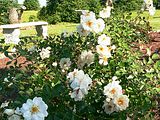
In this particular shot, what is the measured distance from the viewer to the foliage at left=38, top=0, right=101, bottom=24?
20.3 m

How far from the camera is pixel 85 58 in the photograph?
2.52 m

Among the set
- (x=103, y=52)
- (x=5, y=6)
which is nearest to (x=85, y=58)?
(x=103, y=52)

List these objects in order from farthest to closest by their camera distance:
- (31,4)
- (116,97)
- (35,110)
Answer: (31,4), (116,97), (35,110)

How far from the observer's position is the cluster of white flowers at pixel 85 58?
8.19ft

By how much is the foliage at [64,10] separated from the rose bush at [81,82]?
56.2 ft

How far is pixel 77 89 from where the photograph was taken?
6.62 feet

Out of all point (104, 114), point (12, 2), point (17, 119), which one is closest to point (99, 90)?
point (104, 114)

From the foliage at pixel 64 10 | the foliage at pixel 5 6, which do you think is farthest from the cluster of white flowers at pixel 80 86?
the foliage at pixel 5 6

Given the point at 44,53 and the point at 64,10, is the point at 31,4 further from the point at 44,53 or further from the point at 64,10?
the point at 44,53

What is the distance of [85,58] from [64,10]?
18129mm

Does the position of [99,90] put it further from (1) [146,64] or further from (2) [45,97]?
(1) [146,64]

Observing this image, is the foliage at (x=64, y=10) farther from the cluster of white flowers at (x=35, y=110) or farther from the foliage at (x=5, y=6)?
the cluster of white flowers at (x=35, y=110)

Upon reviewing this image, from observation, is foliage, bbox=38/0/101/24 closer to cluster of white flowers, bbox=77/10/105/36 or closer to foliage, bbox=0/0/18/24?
foliage, bbox=0/0/18/24

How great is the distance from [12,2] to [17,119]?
25921mm
